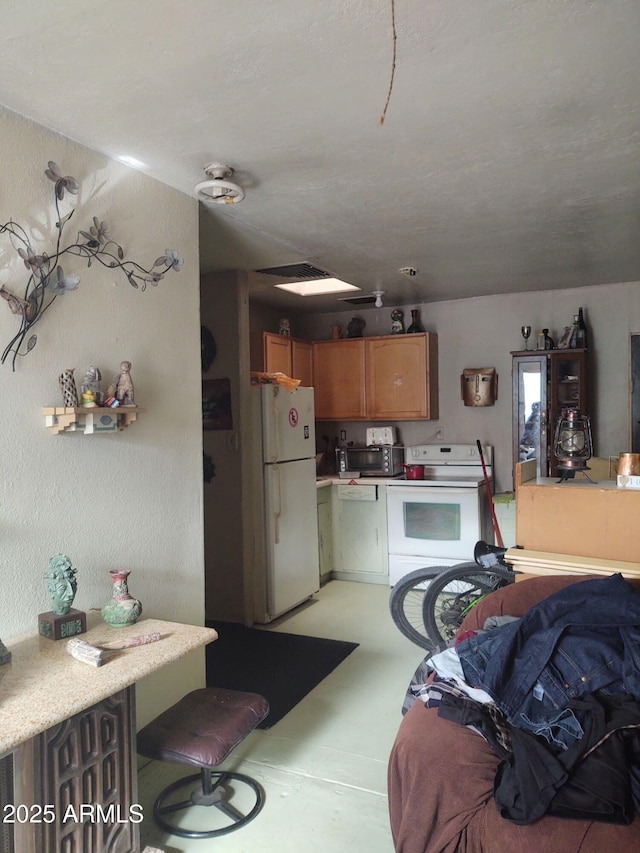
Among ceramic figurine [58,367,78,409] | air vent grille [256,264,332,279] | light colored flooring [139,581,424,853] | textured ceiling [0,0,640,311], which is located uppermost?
air vent grille [256,264,332,279]

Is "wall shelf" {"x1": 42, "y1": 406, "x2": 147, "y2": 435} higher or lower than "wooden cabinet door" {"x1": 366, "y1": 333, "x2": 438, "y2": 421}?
lower

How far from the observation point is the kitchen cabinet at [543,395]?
4.56 meters

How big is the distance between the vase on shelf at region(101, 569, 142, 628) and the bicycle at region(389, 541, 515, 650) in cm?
179

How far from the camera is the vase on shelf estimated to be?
2.01 m

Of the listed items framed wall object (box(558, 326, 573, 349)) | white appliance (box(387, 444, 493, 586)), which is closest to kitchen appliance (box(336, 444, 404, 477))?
white appliance (box(387, 444, 493, 586))

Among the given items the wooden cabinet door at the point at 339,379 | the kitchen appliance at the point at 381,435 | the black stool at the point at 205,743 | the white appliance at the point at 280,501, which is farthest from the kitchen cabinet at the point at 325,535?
the black stool at the point at 205,743

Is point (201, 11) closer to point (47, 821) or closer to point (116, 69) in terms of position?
point (116, 69)

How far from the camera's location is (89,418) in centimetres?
208

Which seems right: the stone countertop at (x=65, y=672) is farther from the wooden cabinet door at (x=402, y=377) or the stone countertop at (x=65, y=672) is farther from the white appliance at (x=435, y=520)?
the wooden cabinet door at (x=402, y=377)

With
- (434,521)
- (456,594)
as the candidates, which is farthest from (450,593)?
(434,521)

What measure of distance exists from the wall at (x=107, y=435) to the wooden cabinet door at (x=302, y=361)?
2.59 metres

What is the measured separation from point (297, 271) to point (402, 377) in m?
1.49

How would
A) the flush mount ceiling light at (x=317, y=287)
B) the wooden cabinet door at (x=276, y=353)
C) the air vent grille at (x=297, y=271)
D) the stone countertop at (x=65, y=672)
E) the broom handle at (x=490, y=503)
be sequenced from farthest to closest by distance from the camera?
the wooden cabinet door at (x=276, y=353) → the flush mount ceiling light at (x=317, y=287) → the broom handle at (x=490, y=503) → the air vent grille at (x=297, y=271) → the stone countertop at (x=65, y=672)

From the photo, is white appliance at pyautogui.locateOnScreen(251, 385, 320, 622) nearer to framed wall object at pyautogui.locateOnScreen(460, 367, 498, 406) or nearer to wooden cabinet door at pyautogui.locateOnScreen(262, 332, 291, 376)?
wooden cabinet door at pyautogui.locateOnScreen(262, 332, 291, 376)
